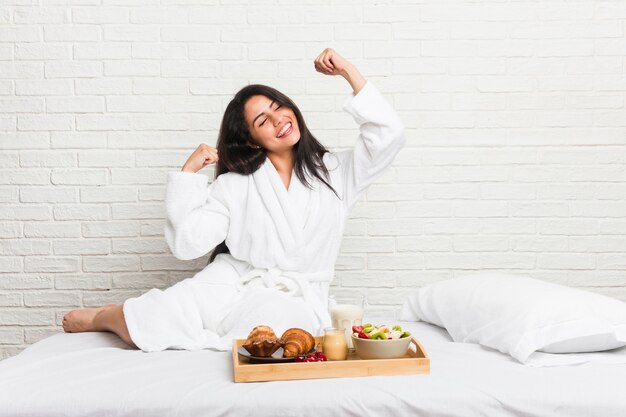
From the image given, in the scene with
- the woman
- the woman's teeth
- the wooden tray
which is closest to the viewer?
the wooden tray

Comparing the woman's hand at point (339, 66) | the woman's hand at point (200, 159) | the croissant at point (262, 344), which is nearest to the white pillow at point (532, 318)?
the croissant at point (262, 344)

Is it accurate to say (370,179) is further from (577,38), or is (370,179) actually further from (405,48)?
(577,38)

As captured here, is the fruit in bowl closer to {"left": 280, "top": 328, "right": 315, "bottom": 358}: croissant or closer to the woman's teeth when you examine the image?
{"left": 280, "top": 328, "right": 315, "bottom": 358}: croissant

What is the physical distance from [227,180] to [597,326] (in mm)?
1443

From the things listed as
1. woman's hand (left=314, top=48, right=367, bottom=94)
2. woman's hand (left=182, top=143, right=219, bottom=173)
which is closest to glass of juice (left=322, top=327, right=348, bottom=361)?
woman's hand (left=182, top=143, right=219, bottom=173)

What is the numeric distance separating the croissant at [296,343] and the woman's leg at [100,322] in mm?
596

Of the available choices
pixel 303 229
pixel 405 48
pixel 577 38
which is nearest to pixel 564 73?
pixel 577 38

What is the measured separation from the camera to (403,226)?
3.44 m

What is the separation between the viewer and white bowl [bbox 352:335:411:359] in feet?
6.73

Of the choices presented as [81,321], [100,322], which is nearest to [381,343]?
[100,322]

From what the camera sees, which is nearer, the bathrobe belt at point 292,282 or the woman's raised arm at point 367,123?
the bathrobe belt at point 292,282

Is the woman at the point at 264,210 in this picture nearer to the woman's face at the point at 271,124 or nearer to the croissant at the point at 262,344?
the woman's face at the point at 271,124

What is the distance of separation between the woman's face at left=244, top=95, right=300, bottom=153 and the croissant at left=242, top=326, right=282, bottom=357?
1000 millimetres

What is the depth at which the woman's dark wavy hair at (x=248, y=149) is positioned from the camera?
2.92m
